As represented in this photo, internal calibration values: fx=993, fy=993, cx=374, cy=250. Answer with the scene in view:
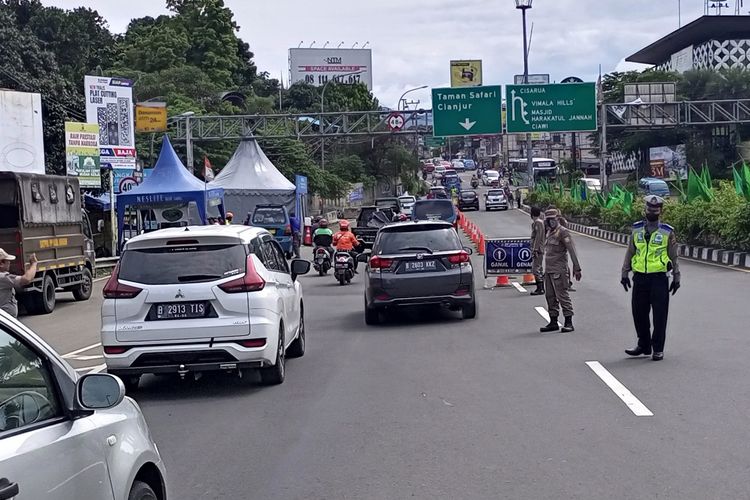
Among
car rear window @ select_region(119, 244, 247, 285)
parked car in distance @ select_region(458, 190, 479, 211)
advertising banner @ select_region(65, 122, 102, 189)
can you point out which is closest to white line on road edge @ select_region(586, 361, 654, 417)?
car rear window @ select_region(119, 244, 247, 285)

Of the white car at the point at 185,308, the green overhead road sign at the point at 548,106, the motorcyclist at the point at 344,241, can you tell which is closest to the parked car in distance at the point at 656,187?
the green overhead road sign at the point at 548,106

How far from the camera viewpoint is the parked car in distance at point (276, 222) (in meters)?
35.7

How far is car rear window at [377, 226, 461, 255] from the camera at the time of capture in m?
15.4

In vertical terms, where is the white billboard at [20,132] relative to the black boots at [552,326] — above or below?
above

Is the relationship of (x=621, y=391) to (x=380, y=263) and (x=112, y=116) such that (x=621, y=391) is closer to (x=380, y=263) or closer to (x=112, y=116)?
(x=380, y=263)

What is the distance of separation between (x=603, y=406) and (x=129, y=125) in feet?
97.0

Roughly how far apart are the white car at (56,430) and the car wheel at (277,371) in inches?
229

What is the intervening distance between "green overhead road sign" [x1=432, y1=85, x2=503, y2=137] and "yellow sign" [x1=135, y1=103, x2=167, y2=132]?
1208cm

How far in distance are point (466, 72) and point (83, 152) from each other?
5805 centimetres

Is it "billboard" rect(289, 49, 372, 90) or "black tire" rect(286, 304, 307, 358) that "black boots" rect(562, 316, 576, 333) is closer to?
"black tire" rect(286, 304, 307, 358)

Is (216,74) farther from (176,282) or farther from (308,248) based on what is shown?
(176,282)

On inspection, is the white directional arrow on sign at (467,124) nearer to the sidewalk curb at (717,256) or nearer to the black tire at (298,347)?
the sidewalk curb at (717,256)

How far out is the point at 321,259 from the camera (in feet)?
86.1

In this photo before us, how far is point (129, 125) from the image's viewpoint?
35656 mm
